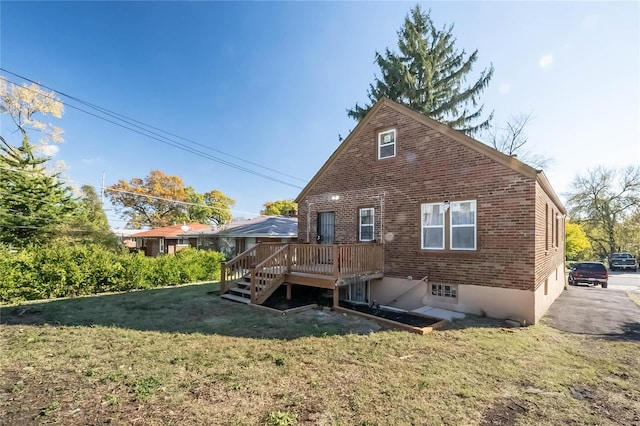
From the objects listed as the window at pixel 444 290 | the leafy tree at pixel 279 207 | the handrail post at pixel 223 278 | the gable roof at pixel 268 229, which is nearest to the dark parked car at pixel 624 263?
the gable roof at pixel 268 229

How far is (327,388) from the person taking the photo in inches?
162

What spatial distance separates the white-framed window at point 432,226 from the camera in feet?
29.5

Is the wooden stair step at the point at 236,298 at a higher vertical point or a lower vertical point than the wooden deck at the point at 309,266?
lower

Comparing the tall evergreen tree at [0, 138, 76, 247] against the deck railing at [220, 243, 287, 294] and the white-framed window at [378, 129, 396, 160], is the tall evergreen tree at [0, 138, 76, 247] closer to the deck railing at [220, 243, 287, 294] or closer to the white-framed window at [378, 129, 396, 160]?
the deck railing at [220, 243, 287, 294]

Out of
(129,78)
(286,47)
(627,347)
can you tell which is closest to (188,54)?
(129,78)

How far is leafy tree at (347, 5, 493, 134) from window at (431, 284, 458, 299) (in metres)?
16.7

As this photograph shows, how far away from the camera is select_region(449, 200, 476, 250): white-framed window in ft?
27.7

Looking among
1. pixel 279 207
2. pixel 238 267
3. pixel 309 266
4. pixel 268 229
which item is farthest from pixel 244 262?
pixel 279 207

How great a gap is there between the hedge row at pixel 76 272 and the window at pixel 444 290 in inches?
445

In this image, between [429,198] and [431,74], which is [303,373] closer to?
[429,198]

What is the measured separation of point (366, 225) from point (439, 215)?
8.78ft

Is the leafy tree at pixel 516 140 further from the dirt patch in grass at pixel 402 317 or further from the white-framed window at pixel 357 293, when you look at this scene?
the dirt patch in grass at pixel 402 317

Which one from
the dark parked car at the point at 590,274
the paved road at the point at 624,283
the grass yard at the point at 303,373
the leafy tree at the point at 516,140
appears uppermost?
the leafy tree at the point at 516,140

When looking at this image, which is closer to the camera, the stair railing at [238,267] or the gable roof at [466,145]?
the gable roof at [466,145]
